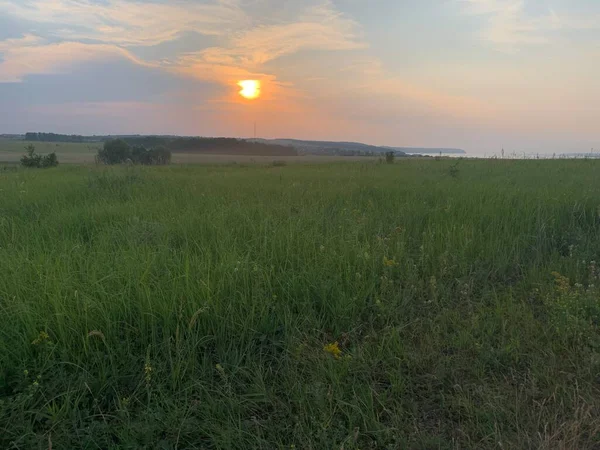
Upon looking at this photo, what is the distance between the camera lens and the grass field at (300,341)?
179cm

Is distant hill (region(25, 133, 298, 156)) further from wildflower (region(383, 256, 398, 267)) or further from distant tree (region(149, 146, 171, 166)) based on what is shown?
wildflower (region(383, 256, 398, 267))

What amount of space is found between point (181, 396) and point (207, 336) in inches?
17.7

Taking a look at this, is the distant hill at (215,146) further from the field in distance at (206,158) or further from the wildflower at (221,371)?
the wildflower at (221,371)

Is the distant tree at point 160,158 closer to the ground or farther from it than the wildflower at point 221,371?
farther from it

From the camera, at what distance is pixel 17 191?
23.5 feet

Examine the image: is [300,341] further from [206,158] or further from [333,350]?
[206,158]

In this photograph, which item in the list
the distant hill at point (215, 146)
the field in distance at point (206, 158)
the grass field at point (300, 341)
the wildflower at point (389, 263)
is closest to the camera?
the grass field at point (300, 341)

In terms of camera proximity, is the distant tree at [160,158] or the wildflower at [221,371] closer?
the wildflower at [221,371]

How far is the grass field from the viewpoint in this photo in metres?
1.79

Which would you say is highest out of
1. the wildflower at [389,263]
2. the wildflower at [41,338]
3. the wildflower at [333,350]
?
the wildflower at [389,263]

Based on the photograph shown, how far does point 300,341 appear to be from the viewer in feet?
7.95

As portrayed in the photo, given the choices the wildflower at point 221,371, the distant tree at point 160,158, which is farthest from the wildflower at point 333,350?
the distant tree at point 160,158

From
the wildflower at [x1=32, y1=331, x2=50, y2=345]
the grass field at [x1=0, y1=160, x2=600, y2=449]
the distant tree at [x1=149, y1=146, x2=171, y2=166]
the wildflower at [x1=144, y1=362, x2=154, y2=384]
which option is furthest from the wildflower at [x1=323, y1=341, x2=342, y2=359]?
the distant tree at [x1=149, y1=146, x2=171, y2=166]

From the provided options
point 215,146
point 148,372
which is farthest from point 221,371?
point 215,146
